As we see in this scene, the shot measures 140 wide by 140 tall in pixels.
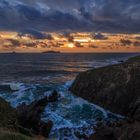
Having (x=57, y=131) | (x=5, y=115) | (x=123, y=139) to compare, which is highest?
(x=5, y=115)

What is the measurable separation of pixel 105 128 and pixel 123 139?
4.01 m

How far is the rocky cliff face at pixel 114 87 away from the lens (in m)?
32.5

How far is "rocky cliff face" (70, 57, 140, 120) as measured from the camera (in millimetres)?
32500

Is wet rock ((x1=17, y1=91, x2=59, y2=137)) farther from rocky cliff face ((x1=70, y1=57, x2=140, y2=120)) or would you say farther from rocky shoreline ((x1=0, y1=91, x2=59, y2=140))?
rocky cliff face ((x1=70, y1=57, x2=140, y2=120))

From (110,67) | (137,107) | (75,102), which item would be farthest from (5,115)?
(110,67)

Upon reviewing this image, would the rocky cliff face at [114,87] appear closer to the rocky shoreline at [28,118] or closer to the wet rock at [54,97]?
the wet rock at [54,97]

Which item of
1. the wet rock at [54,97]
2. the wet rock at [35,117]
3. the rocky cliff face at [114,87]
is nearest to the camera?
the wet rock at [35,117]

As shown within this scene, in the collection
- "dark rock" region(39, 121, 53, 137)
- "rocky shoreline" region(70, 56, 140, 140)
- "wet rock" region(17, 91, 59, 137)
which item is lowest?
"dark rock" region(39, 121, 53, 137)

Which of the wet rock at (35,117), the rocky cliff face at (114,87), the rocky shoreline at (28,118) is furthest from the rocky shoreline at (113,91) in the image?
the wet rock at (35,117)

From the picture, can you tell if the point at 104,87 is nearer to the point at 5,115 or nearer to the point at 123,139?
the point at 123,139

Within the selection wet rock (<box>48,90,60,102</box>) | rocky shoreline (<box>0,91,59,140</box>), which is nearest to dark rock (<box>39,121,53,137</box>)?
rocky shoreline (<box>0,91,59,140</box>)

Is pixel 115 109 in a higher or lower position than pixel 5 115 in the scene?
lower

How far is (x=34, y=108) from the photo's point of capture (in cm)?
3503

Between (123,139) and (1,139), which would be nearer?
(1,139)
